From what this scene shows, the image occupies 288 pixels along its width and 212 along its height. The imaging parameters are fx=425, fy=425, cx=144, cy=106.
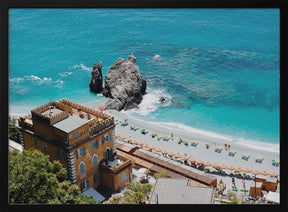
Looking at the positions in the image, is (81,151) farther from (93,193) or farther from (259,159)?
(259,159)

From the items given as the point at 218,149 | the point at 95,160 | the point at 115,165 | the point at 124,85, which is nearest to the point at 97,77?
the point at 124,85

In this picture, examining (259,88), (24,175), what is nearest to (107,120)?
(259,88)

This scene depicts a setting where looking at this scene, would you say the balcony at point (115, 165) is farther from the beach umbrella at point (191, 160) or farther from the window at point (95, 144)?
the beach umbrella at point (191, 160)

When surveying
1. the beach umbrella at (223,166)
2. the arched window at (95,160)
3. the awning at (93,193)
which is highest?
the arched window at (95,160)

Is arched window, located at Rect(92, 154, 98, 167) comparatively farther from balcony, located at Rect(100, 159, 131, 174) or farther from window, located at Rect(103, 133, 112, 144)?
window, located at Rect(103, 133, 112, 144)

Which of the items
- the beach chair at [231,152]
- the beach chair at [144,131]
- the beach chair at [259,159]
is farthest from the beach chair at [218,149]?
the beach chair at [144,131]
